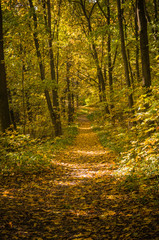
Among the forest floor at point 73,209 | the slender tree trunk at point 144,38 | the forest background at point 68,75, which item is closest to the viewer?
the forest floor at point 73,209

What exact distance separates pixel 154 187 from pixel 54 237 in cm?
231

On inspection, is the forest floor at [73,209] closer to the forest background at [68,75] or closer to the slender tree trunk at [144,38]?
the forest background at [68,75]

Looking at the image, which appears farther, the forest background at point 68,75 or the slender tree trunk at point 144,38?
the slender tree trunk at point 144,38

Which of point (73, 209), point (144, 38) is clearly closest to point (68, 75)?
point (144, 38)

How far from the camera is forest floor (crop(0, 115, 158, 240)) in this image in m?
3.18

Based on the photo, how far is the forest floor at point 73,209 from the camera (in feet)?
10.4

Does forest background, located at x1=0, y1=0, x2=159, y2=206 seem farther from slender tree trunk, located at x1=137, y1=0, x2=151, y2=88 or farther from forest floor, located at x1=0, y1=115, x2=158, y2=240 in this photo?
forest floor, located at x1=0, y1=115, x2=158, y2=240

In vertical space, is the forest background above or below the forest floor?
above

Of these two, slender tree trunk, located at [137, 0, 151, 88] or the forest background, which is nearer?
the forest background

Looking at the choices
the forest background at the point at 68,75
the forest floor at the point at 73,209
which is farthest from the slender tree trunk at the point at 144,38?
the forest floor at the point at 73,209

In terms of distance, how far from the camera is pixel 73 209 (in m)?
4.41

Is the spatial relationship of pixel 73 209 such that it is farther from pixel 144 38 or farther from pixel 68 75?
pixel 68 75

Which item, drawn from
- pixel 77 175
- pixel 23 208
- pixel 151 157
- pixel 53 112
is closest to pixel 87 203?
pixel 23 208

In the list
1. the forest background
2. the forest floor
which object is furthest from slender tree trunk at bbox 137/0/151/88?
the forest floor
